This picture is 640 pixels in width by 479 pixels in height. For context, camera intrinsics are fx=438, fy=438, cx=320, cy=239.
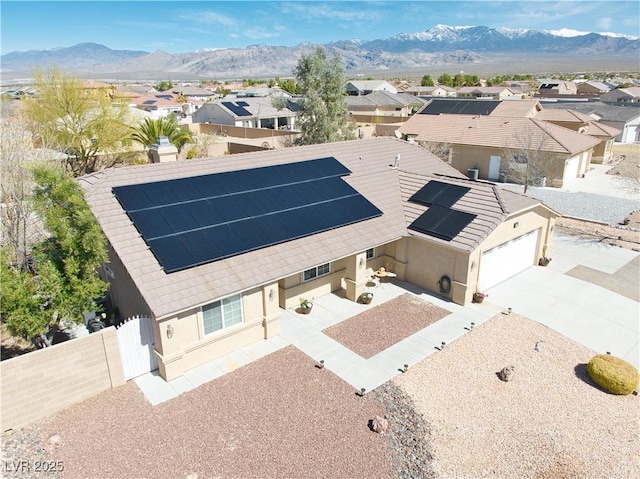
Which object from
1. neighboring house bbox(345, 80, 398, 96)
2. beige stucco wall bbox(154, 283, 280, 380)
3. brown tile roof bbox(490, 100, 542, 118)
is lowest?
beige stucco wall bbox(154, 283, 280, 380)

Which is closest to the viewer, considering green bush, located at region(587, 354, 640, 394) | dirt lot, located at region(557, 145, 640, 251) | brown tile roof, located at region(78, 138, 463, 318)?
green bush, located at region(587, 354, 640, 394)

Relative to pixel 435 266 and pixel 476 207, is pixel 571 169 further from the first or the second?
pixel 435 266

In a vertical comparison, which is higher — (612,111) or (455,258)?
(612,111)

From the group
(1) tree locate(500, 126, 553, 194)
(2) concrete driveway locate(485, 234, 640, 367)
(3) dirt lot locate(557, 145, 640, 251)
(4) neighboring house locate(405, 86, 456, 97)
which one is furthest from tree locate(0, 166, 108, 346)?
(4) neighboring house locate(405, 86, 456, 97)

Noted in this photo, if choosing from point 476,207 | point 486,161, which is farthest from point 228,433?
point 486,161

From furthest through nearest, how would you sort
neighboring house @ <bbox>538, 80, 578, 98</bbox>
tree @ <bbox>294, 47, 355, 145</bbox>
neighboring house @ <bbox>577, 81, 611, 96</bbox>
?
neighboring house @ <bbox>538, 80, 578, 98</bbox>
neighboring house @ <bbox>577, 81, 611, 96</bbox>
tree @ <bbox>294, 47, 355, 145</bbox>

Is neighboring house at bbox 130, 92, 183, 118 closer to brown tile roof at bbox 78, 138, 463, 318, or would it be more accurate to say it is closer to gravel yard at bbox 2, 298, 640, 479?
brown tile roof at bbox 78, 138, 463, 318

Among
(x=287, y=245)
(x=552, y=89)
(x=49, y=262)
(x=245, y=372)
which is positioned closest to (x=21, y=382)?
(x=49, y=262)
